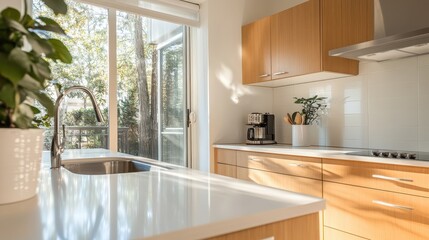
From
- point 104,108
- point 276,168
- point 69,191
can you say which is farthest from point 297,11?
point 69,191

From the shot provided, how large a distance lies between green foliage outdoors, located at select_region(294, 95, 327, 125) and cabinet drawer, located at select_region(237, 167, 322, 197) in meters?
0.62

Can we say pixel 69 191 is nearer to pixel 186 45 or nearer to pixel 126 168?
pixel 126 168

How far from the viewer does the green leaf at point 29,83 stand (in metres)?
0.63

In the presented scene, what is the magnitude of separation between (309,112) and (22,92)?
8.36 ft

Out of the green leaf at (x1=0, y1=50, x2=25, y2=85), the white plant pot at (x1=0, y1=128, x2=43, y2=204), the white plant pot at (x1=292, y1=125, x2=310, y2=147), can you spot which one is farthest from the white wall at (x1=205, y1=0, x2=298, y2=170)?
the green leaf at (x1=0, y1=50, x2=25, y2=85)

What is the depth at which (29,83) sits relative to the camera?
2.11 ft

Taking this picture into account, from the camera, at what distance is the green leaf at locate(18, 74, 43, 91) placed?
25.0 inches

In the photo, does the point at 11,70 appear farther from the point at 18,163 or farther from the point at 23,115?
the point at 18,163

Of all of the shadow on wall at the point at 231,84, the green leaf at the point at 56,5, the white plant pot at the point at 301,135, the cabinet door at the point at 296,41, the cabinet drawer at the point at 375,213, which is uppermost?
the cabinet door at the point at 296,41

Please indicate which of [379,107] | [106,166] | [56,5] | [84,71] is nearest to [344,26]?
[379,107]

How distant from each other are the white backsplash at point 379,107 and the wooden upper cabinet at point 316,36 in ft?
0.48

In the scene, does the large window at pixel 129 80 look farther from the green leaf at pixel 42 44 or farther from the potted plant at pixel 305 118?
the green leaf at pixel 42 44

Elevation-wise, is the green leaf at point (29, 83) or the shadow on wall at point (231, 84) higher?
the shadow on wall at point (231, 84)

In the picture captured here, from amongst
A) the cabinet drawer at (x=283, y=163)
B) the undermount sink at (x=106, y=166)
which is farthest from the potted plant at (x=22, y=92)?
the cabinet drawer at (x=283, y=163)
